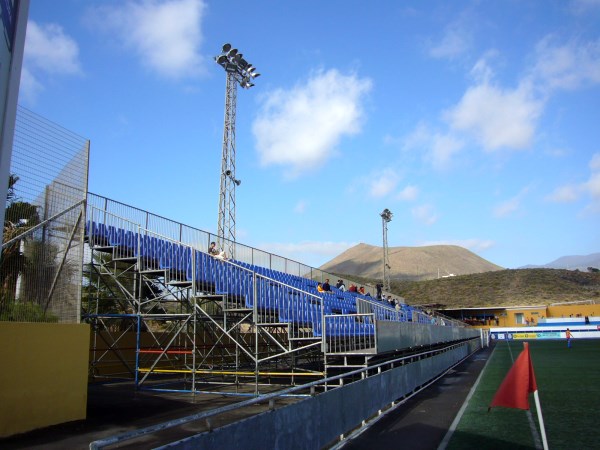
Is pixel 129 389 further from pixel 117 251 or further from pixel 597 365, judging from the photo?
pixel 597 365

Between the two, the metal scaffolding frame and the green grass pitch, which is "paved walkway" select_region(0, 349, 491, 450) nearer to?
the green grass pitch

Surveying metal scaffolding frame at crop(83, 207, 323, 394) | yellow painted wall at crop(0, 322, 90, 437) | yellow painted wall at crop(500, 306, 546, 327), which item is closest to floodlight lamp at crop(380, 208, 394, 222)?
yellow painted wall at crop(500, 306, 546, 327)

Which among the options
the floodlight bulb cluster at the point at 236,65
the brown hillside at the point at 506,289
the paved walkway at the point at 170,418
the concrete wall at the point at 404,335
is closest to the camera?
the paved walkway at the point at 170,418

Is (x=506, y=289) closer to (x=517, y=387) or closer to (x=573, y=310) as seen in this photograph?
(x=573, y=310)

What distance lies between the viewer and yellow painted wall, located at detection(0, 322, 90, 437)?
26.2 feet

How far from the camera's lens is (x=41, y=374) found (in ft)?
27.9

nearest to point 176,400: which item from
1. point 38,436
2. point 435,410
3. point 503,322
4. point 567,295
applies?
point 38,436

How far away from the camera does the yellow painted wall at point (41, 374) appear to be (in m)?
8.00

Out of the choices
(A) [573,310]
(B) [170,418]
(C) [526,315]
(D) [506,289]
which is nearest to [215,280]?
(B) [170,418]

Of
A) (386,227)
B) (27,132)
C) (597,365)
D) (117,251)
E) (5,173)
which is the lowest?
(597,365)

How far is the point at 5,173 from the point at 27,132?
5.56 m

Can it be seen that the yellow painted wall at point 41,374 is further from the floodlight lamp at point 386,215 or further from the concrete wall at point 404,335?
the floodlight lamp at point 386,215

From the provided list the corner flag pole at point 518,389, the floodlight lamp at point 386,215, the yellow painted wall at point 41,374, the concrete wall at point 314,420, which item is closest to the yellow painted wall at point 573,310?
the floodlight lamp at point 386,215

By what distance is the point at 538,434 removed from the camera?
8.56 m
